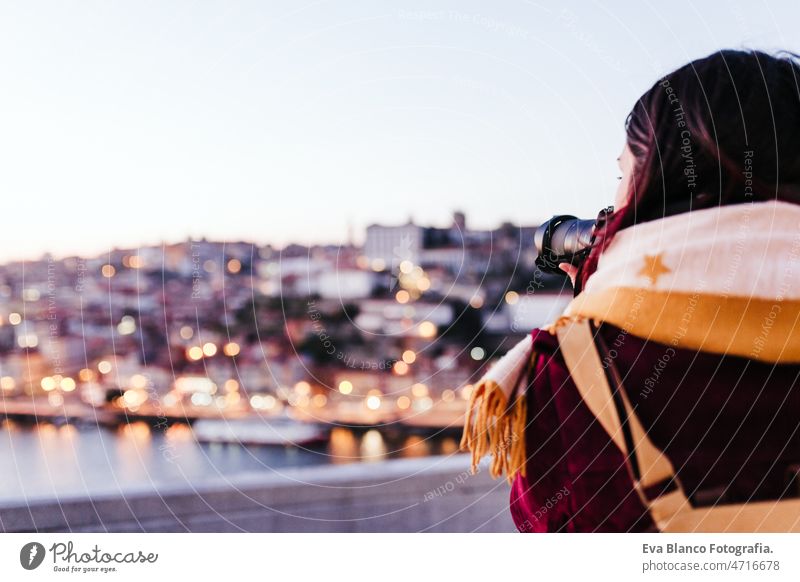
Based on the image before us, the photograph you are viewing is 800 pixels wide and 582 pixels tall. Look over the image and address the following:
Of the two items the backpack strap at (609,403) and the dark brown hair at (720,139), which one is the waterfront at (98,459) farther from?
the dark brown hair at (720,139)

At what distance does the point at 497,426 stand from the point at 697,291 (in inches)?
7.0

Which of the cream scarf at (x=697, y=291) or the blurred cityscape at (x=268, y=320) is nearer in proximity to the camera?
the cream scarf at (x=697, y=291)

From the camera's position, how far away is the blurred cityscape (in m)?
0.92

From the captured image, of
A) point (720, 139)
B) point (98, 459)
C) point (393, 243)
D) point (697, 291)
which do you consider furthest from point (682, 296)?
point (98, 459)

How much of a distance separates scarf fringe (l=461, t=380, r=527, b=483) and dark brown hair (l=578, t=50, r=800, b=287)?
16cm

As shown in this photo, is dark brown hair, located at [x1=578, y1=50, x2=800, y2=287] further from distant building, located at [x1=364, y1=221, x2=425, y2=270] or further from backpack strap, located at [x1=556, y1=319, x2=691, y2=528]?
distant building, located at [x1=364, y1=221, x2=425, y2=270]

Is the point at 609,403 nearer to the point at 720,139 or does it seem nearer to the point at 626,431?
the point at 626,431

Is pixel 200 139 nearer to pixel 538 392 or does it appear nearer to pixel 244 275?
pixel 244 275

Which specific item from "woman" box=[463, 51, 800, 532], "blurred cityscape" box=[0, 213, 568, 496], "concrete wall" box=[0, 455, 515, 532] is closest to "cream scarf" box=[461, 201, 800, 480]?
"woman" box=[463, 51, 800, 532]

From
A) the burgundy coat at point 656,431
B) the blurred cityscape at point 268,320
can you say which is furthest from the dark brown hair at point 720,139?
the blurred cityscape at point 268,320

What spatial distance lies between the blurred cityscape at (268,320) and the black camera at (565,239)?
0.99 feet

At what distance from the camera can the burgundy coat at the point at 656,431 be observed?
18.9 inches

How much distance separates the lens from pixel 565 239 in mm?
552
